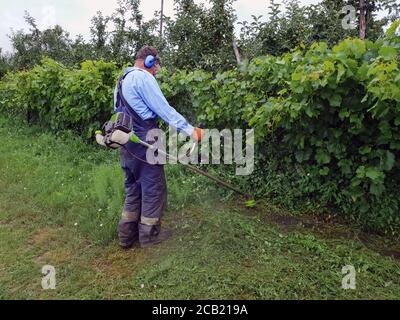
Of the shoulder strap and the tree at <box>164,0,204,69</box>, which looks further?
the tree at <box>164,0,204,69</box>

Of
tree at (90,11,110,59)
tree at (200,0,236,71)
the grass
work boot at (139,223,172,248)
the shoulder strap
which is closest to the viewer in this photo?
the grass

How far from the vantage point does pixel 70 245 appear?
407cm

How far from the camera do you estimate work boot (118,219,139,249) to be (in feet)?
12.8

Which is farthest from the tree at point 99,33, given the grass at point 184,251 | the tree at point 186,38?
the grass at point 184,251

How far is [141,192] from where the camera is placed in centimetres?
393

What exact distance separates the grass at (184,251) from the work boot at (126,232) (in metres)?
0.08

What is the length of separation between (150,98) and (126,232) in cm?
136

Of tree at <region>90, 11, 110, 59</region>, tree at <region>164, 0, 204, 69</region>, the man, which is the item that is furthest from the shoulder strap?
tree at <region>90, 11, 110, 59</region>

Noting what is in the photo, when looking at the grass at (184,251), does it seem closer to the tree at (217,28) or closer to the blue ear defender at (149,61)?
the blue ear defender at (149,61)

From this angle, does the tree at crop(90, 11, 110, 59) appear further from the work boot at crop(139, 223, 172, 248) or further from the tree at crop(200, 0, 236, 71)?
the work boot at crop(139, 223, 172, 248)

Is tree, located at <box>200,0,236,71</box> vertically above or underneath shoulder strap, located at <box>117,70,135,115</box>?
above

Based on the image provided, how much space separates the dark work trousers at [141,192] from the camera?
372cm

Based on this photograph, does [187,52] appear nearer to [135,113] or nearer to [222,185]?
[222,185]
